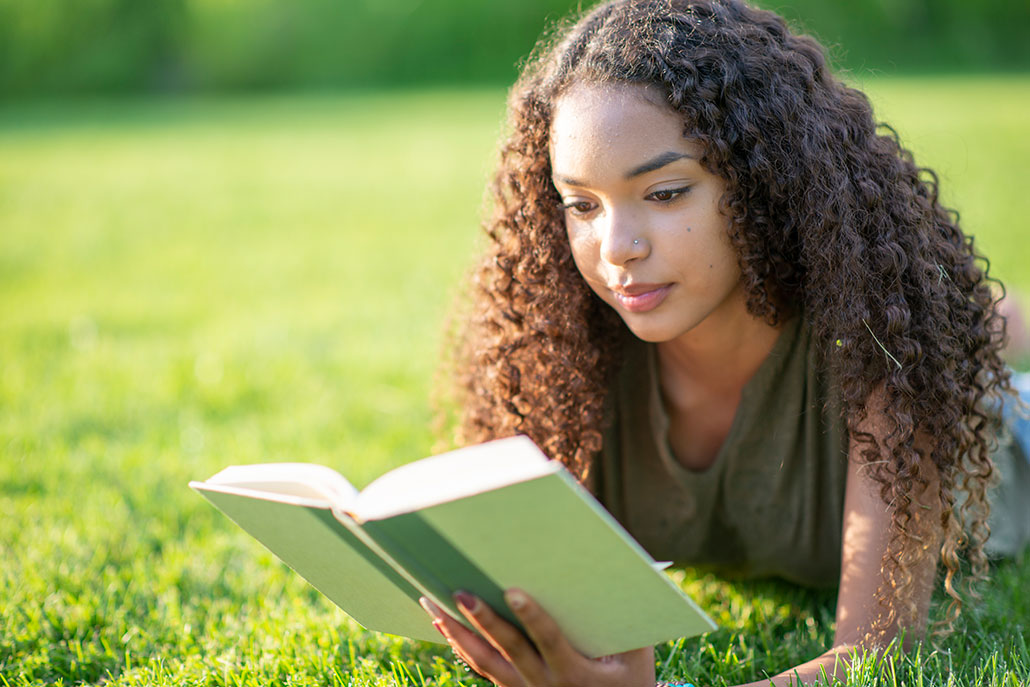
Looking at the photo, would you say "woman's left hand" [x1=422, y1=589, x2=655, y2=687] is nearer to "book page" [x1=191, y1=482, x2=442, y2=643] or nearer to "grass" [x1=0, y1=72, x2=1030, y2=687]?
"book page" [x1=191, y1=482, x2=442, y2=643]

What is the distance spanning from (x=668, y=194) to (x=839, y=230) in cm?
35

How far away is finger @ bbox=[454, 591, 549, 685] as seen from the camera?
5.04 feet

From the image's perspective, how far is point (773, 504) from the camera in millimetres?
2375

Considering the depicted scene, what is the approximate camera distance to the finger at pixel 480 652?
164 cm

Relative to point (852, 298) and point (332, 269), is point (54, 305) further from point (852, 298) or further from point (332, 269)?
point (852, 298)

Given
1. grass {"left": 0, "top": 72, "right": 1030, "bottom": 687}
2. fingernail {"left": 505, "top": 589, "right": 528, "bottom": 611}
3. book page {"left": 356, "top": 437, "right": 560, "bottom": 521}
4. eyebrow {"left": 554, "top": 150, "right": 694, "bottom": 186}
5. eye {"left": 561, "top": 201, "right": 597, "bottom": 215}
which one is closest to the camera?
book page {"left": 356, "top": 437, "right": 560, "bottom": 521}

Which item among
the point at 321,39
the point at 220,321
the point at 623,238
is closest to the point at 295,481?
the point at 623,238

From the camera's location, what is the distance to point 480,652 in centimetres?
165

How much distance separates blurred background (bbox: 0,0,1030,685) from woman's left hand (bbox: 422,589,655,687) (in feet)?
1.66

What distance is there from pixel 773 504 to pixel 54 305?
173 inches

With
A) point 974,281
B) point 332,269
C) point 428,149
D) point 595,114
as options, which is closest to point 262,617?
point 595,114

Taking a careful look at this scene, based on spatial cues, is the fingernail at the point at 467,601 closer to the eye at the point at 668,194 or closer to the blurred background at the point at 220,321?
the blurred background at the point at 220,321

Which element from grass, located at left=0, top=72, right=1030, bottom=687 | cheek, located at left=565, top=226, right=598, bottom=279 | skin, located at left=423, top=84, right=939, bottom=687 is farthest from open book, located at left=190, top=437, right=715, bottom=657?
cheek, located at left=565, top=226, right=598, bottom=279

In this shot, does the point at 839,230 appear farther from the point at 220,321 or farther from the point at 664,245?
the point at 220,321
